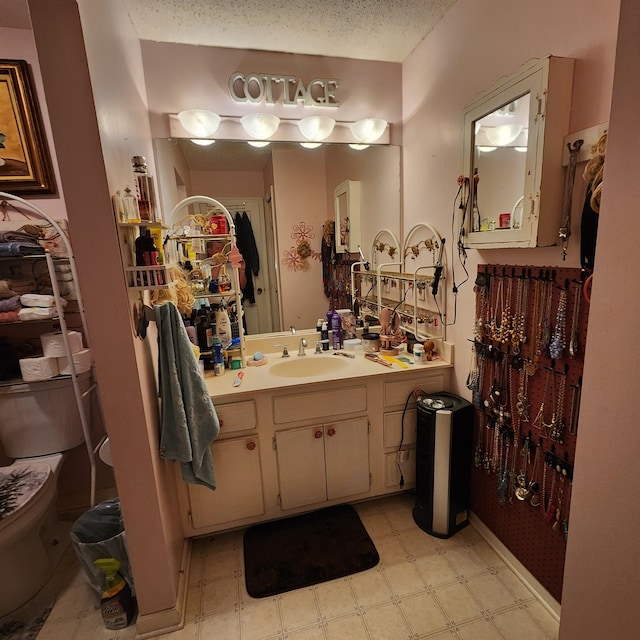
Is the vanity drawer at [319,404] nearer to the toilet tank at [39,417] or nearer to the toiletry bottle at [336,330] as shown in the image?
the toiletry bottle at [336,330]

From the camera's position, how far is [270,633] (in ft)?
4.50

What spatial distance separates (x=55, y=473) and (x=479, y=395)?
2.05m

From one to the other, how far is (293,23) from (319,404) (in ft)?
6.02

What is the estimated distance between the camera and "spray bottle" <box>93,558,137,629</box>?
1373mm

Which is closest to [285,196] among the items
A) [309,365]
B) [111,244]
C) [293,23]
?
[293,23]

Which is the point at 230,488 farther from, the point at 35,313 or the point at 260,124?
the point at 260,124

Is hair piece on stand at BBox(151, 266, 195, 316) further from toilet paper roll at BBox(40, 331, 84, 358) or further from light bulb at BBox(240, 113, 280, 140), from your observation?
light bulb at BBox(240, 113, 280, 140)

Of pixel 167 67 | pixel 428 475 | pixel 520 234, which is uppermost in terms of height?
pixel 167 67

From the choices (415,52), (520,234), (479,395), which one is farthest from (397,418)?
(415,52)

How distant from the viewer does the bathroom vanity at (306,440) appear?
5.49ft

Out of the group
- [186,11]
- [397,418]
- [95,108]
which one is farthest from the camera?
[397,418]

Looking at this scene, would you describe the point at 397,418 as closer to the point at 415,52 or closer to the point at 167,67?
the point at 415,52

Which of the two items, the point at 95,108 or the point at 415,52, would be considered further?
the point at 415,52

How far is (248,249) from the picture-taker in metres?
2.06
